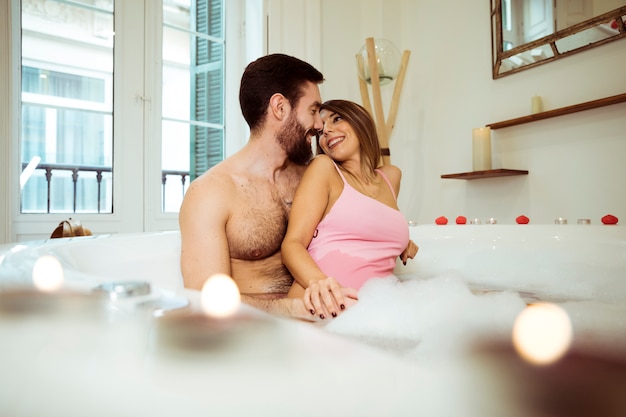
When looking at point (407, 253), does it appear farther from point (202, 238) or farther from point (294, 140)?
point (202, 238)

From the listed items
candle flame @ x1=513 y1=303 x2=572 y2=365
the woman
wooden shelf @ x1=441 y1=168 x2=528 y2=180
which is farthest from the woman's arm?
wooden shelf @ x1=441 y1=168 x2=528 y2=180

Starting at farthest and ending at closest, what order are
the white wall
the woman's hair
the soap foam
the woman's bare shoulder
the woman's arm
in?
the white wall < the woman's bare shoulder < the woman's hair < the woman's arm < the soap foam

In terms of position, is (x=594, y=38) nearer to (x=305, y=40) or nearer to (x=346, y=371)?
(x=305, y=40)

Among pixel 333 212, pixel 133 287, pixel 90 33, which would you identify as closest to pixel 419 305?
pixel 133 287

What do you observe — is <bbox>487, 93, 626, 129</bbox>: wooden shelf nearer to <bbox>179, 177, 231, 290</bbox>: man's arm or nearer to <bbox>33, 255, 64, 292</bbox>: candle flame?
<bbox>179, 177, 231, 290</bbox>: man's arm

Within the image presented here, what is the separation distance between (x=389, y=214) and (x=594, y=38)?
1482 millimetres

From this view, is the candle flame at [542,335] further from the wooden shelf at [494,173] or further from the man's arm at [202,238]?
the wooden shelf at [494,173]

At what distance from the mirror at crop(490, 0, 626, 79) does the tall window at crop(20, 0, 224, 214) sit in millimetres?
1688

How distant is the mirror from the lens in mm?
1959

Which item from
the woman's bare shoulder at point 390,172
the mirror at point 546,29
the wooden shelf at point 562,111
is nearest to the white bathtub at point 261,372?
the woman's bare shoulder at point 390,172

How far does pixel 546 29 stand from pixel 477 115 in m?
0.54

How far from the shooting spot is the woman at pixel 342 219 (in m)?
1.15

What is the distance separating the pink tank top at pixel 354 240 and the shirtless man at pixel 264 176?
0.39 ft

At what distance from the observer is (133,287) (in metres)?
0.33
